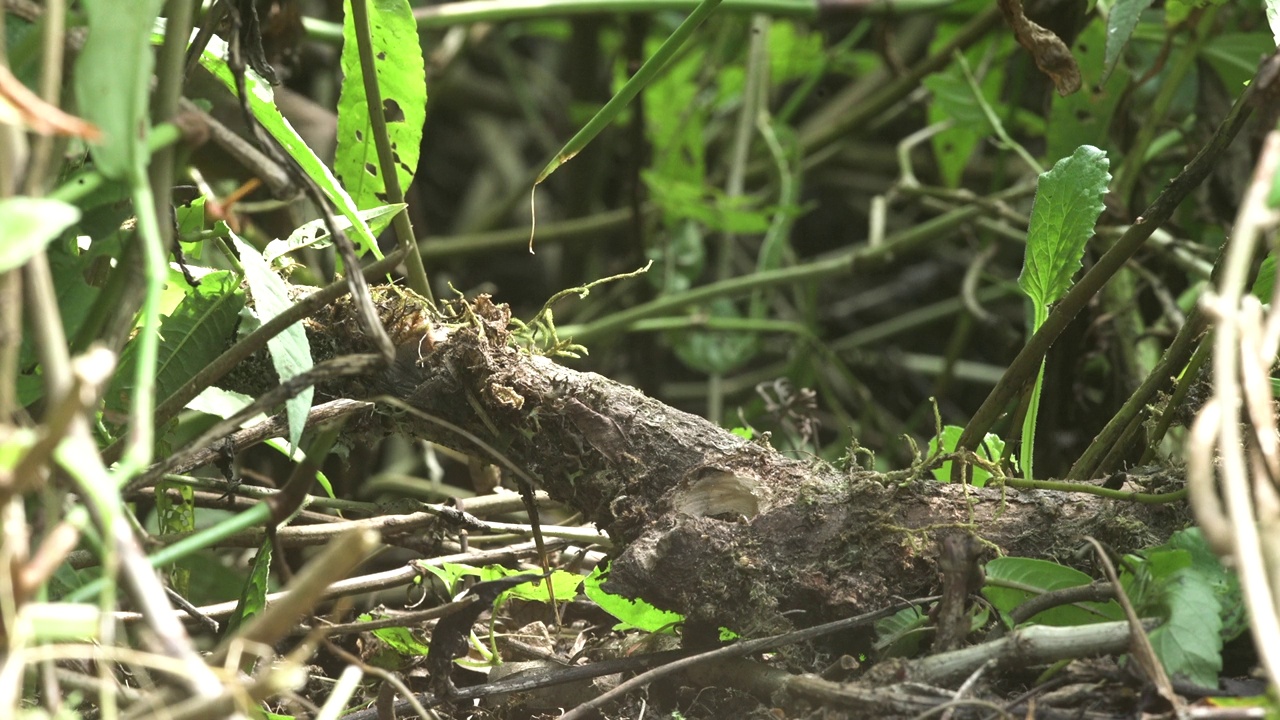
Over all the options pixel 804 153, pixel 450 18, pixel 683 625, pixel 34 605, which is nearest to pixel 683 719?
pixel 683 625

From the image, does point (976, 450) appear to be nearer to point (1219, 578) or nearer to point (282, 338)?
point (1219, 578)

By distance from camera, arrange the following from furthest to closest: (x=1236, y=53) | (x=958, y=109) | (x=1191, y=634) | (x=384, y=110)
Answer: (x=958, y=109), (x=1236, y=53), (x=384, y=110), (x=1191, y=634)

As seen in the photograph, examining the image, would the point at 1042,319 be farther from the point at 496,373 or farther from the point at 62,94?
the point at 62,94

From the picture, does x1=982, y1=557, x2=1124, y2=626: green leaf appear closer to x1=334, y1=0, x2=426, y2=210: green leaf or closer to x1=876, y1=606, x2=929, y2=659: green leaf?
x1=876, y1=606, x2=929, y2=659: green leaf

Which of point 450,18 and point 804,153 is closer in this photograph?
point 450,18

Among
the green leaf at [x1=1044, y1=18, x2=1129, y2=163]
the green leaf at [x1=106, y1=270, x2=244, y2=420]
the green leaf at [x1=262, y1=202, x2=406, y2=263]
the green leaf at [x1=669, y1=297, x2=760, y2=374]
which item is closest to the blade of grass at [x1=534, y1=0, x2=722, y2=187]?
the green leaf at [x1=262, y1=202, x2=406, y2=263]

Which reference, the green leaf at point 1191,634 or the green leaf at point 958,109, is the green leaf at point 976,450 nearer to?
the green leaf at point 1191,634

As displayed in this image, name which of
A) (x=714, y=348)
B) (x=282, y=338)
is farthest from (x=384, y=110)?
(x=714, y=348)
